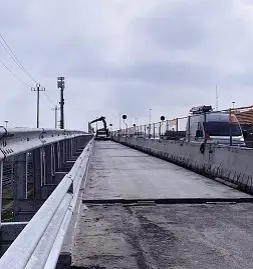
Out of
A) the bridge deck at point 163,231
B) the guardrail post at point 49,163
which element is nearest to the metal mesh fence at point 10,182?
the guardrail post at point 49,163

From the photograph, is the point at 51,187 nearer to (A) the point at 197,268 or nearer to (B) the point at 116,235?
(B) the point at 116,235

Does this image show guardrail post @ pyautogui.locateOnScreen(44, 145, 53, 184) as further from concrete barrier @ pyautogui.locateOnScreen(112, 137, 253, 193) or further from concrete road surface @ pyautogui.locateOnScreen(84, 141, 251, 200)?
concrete barrier @ pyautogui.locateOnScreen(112, 137, 253, 193)

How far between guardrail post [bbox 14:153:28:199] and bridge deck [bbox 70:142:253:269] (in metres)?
0.92

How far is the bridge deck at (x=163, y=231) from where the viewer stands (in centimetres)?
597

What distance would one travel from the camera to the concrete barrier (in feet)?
41.6

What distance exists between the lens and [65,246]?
5.32m

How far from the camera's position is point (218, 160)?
1540 centimetres

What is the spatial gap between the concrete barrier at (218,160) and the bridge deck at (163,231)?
2.12 ft

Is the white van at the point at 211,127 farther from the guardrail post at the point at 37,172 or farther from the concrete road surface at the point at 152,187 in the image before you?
the guardrail post at the point at 37,172

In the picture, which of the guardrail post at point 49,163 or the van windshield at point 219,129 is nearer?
the guardrail post at point 49,163

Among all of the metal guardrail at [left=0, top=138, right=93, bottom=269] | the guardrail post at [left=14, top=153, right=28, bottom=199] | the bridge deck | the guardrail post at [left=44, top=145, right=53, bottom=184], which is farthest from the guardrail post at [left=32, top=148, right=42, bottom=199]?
the metal guardrail at [left=0, top=138, right=93, bottom=269]

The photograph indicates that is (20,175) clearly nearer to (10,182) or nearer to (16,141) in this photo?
(16,141)

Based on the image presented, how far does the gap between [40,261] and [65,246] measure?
2192 millimetres

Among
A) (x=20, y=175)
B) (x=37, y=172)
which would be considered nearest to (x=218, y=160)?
(x=37, y=172)
